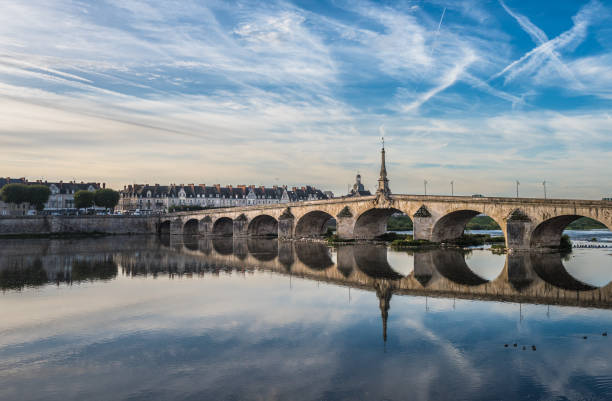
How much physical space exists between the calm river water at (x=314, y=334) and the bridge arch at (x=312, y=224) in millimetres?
29352

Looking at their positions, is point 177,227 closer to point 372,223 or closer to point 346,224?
point 346,224

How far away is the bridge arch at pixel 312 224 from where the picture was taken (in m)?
58.6

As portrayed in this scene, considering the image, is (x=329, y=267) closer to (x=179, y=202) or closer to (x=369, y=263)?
(x=369, y=263)

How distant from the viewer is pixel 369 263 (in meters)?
32.7

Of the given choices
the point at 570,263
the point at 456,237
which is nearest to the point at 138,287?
the point at 570,263

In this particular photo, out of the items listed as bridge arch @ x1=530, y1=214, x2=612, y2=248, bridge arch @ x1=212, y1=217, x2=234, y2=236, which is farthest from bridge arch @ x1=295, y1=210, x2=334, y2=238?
bridge arch @ x1=530, y1=214, x2=612, y2=248

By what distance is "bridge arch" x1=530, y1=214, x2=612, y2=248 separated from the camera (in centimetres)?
3491

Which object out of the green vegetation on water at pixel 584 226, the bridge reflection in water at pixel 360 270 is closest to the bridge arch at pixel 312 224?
the bridge reflection in water at pixel 360 270

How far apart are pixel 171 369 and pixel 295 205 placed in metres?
47.2

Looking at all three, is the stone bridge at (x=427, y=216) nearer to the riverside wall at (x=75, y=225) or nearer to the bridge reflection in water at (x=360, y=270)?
the bridge reflection in water at (x=360, y=270)

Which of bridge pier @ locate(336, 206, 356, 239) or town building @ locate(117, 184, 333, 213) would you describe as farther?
town building @ locate(117, 184, 333, 213)

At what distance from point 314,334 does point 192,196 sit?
350ft

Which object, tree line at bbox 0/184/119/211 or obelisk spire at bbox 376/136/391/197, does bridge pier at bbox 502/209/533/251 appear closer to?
obelisk spire at bbox 376/136/391/197

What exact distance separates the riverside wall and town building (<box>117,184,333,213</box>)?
27.3m
